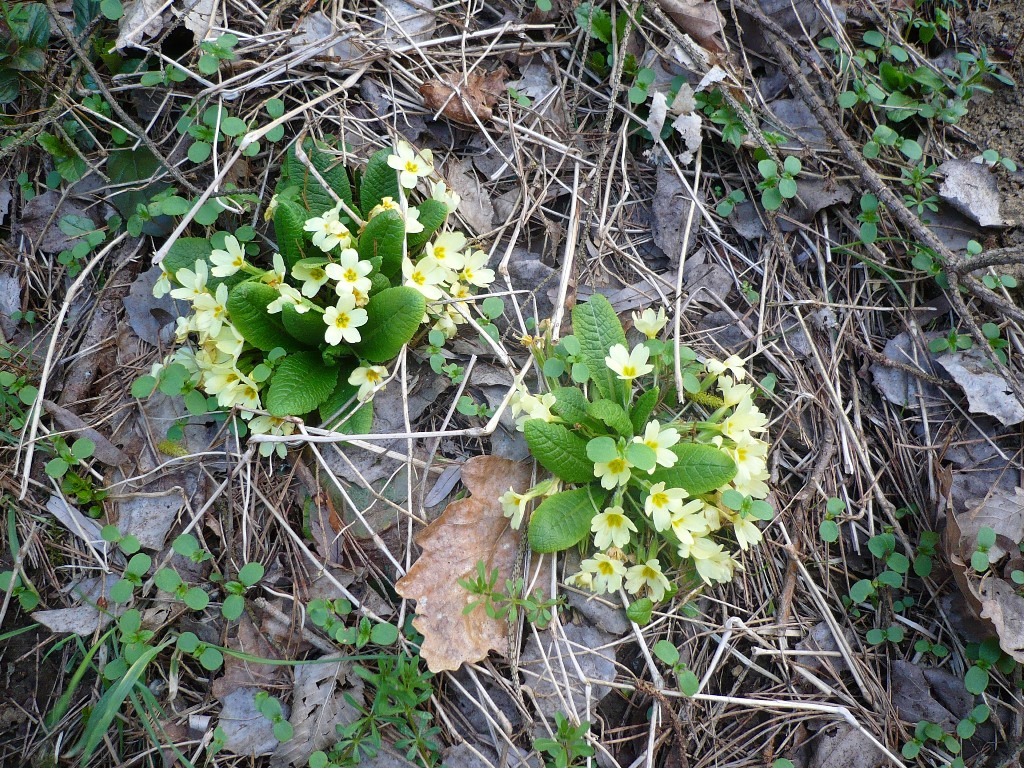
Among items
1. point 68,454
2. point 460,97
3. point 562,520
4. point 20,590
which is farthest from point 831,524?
point 20,590

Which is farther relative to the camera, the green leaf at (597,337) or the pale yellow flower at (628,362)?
the green leaf at (597,337)

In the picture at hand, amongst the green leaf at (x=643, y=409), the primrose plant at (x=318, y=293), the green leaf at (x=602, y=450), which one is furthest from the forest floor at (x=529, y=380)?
the green leaf at (x=602, y=450)

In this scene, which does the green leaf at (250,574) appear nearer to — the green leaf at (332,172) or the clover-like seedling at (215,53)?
the green leaf at (332,172)

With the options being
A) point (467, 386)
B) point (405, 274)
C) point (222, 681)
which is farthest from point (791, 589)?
point (222, 681)

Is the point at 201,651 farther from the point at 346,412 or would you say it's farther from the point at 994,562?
the point at 994,562

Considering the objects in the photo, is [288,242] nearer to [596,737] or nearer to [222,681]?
[222,681]

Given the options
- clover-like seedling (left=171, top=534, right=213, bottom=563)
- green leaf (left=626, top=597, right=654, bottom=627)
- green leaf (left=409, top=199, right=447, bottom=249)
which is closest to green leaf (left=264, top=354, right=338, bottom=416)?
clover-like seedling (left=171, top=534, right=213, bottom=563)
